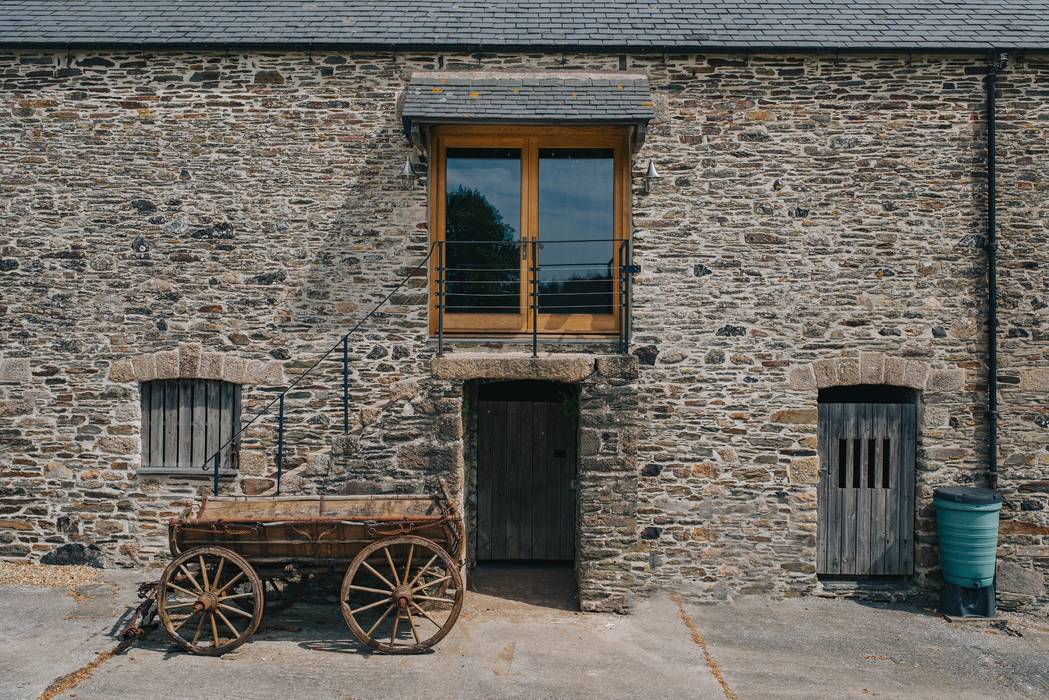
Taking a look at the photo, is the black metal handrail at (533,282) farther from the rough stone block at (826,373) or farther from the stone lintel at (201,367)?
the rough stone block at (826,373)

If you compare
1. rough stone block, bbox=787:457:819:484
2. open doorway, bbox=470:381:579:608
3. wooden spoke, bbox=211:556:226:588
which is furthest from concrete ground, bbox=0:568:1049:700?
rough stone block, bbox=787:457:819:484

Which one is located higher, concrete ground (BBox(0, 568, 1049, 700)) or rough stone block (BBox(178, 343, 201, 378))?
rough stone block (BBox(178, 343, 201, 378))

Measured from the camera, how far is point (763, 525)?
711cm

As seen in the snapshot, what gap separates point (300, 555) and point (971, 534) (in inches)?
240

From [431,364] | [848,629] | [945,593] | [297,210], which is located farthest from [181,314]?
[945,593]

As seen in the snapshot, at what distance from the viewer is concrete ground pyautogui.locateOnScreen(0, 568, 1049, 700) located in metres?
5.25

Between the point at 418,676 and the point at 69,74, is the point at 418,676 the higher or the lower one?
the lower one

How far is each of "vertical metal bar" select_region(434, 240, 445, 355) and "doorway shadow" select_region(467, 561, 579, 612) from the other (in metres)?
2.51

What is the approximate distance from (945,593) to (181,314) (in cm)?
799

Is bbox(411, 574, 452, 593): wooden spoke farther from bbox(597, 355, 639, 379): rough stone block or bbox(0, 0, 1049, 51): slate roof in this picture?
bbox(0, 0, 1049, 51): slate roof

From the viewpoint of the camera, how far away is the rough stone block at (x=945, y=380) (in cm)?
712

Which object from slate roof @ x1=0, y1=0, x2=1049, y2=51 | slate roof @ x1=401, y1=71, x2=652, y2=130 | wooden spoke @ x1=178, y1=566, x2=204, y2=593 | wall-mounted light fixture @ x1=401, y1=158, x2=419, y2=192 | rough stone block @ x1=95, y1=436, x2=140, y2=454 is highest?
slate roof @ x1=0, y1=0, x2=1049, y2=51

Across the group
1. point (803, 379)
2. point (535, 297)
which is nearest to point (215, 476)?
point (535, 297)

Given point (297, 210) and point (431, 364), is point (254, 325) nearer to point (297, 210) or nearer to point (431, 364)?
point (297, 210)
